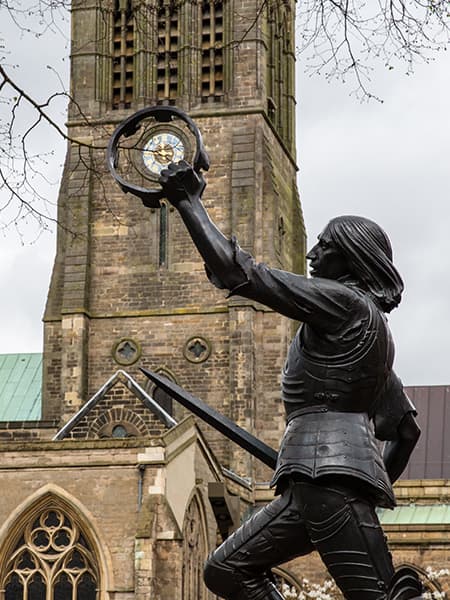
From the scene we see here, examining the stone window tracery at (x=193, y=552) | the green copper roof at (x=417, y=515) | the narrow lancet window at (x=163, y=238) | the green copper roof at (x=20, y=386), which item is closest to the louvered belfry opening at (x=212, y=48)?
the narrow lancet window at (x=163, y=238)

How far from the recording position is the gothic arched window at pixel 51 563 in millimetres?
31297

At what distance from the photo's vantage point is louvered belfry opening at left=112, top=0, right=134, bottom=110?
157 feet

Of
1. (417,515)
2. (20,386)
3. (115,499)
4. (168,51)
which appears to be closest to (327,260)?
(115,499)

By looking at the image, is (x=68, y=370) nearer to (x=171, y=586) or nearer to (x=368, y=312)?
(x=171, y=586)

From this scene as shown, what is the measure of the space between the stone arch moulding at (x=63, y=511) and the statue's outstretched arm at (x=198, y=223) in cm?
2482

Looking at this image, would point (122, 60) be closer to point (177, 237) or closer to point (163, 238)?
point (163, 238)

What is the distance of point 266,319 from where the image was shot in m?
45.0

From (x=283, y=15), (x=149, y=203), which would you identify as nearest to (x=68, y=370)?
(x=283, y=15)

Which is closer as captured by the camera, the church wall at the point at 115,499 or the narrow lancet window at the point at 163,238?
the church wall at the point at 115,499

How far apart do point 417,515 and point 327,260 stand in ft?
113

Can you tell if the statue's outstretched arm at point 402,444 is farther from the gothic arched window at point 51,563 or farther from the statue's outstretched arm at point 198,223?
the gothic arched window at point 51,563

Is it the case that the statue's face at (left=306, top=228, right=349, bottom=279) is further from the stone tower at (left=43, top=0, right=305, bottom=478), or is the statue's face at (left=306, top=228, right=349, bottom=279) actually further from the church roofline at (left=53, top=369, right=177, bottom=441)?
the stone tower at (left=43, top=0, right=305, bottom=478)

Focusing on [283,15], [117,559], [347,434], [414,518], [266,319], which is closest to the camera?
[347,434]

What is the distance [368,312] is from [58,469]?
2545 cm
